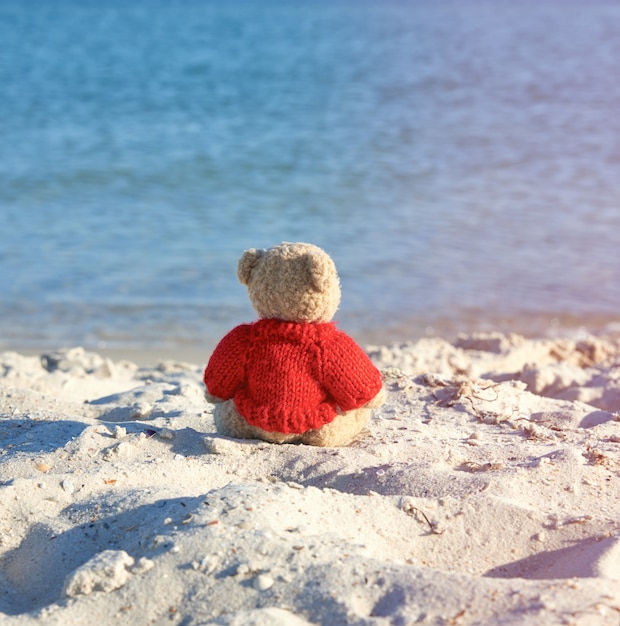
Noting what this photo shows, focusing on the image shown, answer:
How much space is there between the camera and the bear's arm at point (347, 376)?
3.05 metres

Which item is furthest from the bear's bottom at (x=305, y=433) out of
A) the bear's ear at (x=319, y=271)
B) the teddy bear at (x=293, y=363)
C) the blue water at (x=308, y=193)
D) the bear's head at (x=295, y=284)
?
the blue water at (x=308, y=193)

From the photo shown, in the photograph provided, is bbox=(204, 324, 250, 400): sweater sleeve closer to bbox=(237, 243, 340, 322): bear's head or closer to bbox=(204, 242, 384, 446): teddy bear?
bbox=(204, 242, 384, 446): teddy bear

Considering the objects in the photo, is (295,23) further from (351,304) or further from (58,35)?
(351,304)

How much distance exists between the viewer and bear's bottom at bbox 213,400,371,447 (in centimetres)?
314

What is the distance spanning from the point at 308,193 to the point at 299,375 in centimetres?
809

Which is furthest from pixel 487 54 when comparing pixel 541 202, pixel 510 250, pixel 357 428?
pixel 357 428

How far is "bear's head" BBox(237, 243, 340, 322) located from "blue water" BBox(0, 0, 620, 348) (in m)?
3.20

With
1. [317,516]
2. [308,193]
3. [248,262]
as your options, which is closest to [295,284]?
[248,262]

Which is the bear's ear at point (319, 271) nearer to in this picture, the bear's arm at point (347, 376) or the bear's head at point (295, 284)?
the bear's head at point (295, 284)

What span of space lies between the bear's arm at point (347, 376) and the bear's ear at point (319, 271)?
205 mm

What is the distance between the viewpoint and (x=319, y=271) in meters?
3.01

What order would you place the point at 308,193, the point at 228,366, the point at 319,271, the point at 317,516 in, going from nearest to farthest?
the point at 317,516 < the point at 319,271 < the point at 228,366 < the point at 308,193

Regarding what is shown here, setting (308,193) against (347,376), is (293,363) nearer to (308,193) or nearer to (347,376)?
(347,376)

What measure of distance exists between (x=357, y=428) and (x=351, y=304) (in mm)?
3820
